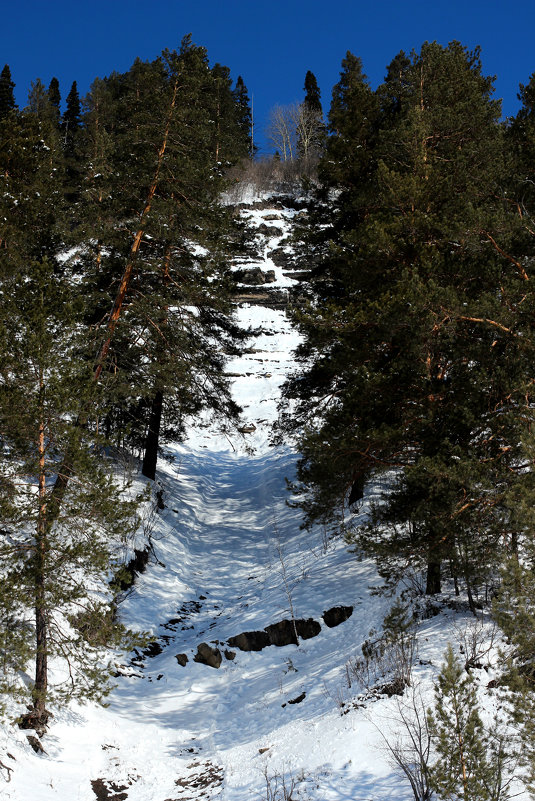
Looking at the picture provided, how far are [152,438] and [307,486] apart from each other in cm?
688

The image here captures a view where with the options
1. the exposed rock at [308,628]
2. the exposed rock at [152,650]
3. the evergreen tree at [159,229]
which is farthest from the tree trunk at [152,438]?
the exposed rock at [308,628]

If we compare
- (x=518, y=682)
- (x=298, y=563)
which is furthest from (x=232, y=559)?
(x=518, y=682)

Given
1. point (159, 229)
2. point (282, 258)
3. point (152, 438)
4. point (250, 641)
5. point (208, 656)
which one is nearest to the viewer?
point (208, 656)

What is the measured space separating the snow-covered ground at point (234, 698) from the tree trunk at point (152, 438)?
4.59 ft

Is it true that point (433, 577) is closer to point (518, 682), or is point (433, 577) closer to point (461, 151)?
point (518, 682)

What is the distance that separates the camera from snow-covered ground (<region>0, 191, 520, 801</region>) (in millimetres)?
6641

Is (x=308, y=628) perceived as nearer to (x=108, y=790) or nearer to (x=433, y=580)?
(x=433, y=580)

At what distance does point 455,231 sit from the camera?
27.1ft

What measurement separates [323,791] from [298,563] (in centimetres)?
710

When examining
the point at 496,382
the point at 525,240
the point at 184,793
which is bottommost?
the point at 184,793

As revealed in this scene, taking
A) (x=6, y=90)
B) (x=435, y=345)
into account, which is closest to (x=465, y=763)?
(x=435, y=345)

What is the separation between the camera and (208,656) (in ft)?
33.7

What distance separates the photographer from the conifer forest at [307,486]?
670 centimetres

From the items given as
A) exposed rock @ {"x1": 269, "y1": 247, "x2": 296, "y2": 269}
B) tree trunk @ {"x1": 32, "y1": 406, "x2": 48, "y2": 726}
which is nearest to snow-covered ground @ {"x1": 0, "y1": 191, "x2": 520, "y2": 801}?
tree trunk @ {"x1": 32, "y1": 406, "x2": 48, "y2": 726}
